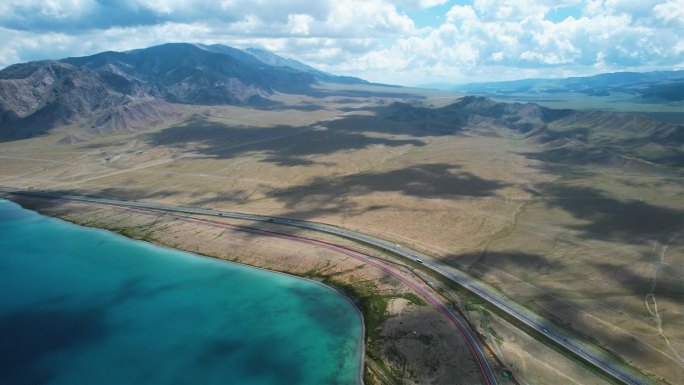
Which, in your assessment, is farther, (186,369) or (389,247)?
(389,247)

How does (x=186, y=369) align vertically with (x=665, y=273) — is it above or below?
below

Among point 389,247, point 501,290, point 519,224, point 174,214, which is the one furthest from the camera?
point 174,214

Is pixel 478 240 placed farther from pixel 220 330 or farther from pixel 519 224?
pixel 220 330

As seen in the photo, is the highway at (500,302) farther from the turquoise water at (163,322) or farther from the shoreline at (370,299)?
the turquoise water at (163,322)

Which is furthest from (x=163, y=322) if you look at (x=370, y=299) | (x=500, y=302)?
(x=500, y=302)

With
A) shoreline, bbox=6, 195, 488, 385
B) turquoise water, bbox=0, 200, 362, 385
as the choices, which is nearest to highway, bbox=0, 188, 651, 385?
shoreline, bbox=6, 195, 488, 385

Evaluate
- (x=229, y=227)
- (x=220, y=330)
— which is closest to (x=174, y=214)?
(x=229, y=227)

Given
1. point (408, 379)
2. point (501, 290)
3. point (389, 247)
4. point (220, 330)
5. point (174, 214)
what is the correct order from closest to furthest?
point (408, 379), point (220, 330), point (501, 290), point (389, 247), point (174, 214)

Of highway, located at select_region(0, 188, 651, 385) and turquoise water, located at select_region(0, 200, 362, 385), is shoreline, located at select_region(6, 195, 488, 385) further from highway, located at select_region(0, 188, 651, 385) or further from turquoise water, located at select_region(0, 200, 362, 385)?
highway, located at select_region(0, 188, 651, 385)

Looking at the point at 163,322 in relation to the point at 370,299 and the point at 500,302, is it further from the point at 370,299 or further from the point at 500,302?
the point at 500,302
